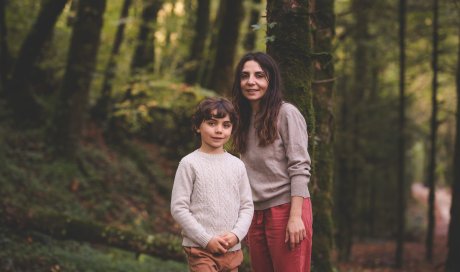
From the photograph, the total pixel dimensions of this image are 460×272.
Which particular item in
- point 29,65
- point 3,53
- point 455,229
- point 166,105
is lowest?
point 455,229

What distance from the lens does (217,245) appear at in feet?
11.4

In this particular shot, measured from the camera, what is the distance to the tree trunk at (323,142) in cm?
565

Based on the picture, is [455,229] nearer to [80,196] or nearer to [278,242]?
[278,242]

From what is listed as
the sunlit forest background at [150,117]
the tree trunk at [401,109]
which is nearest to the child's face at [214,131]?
the sunlit forest background at [150,117]

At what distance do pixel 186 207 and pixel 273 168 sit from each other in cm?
78

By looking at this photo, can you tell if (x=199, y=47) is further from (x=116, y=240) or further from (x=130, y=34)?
(x=116, y=240)

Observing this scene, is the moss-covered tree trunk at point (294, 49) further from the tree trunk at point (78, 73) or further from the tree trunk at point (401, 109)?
the tree trunk at point (401, 109)

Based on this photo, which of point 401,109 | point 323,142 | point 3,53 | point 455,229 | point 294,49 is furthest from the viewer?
point 401,109

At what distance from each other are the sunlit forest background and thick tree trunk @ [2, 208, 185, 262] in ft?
0.05

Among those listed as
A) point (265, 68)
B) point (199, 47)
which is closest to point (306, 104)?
point (265, 68)

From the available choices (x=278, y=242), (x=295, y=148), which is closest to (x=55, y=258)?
(x=278, y=242)

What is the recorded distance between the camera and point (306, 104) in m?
4.69

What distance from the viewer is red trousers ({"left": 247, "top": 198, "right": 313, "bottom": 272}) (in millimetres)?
3881

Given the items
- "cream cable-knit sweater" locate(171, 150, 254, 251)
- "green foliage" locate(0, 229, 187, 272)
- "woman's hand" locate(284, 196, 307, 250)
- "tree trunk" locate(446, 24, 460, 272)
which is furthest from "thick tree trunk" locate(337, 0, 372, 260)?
"cream cable-knit sweater" locate(171, 150, 254, 251)
